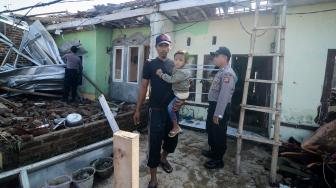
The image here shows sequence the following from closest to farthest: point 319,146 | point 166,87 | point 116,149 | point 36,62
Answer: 1. point 116,149
2. point 166,87
3. point 319,146
4. point 36,62

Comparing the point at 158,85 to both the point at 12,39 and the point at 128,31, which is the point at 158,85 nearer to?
the point at 128,31

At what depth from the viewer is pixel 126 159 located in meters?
1.11

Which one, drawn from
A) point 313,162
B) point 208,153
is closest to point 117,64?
point 208,153

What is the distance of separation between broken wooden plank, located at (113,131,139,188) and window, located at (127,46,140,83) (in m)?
7.58

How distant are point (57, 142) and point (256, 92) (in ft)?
15.5

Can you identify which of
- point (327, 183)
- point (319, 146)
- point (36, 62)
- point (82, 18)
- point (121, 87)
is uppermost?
point (82, 18)

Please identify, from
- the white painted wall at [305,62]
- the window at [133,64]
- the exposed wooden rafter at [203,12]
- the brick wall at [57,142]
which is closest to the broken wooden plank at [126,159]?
the brick wall at [57,142]

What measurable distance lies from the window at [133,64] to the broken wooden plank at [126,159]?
7.58 m

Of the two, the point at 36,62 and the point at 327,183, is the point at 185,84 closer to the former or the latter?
the point at 327,183

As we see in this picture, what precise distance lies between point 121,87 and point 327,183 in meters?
7.10

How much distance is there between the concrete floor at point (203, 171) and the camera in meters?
3.44

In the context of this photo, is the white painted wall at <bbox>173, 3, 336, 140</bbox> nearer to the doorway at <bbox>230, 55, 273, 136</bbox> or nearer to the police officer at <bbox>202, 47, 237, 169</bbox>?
the doorway at <bbox>230, 55, 273, 136</bbox>

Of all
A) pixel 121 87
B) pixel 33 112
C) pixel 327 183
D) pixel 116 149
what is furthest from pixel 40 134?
pixel 121 87

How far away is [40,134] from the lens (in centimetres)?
386
